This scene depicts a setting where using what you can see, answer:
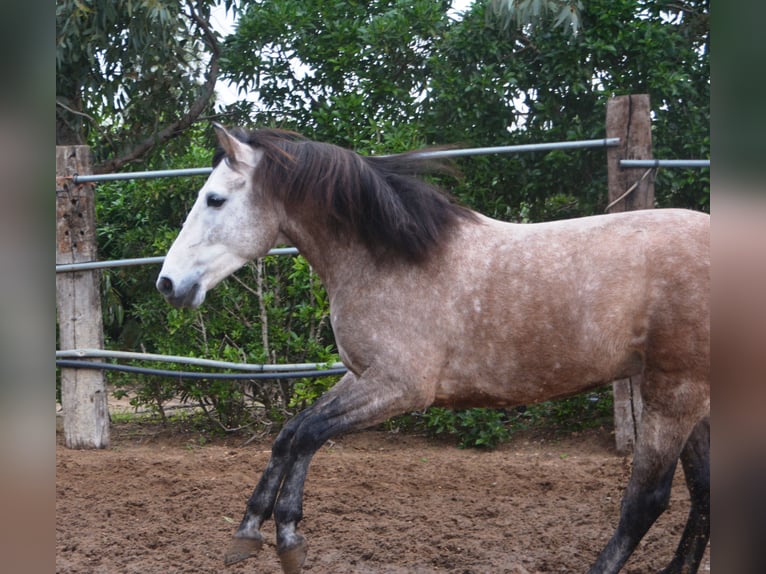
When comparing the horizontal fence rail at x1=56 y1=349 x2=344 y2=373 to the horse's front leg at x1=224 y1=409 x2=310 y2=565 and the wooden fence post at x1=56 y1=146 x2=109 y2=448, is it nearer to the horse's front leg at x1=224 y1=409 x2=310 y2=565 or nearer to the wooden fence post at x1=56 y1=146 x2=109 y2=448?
the wooden fence post at x1=56 y1=146 x2=109 y2=448

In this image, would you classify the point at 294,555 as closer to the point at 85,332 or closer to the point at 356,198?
the point at 356,198

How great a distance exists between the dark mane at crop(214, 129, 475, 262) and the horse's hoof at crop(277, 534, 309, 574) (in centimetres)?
116

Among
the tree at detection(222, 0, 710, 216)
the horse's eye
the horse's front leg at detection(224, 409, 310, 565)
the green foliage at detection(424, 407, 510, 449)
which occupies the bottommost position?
the green foliage at detection(424, 407, 510, 449)

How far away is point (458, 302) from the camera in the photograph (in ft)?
10.00

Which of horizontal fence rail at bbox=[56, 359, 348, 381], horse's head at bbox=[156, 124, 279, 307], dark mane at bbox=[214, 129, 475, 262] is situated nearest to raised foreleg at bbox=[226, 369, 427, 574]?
dark mane at bbox=[214, 129, 475, 262]

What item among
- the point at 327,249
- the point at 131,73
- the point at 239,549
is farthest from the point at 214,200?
the point at 131,73

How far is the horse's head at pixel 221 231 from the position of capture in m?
3.00

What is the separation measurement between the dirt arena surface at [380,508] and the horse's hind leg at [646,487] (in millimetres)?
394

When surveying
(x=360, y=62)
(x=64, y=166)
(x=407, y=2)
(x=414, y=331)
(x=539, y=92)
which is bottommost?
(x=414, y=331)

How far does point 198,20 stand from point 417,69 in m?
2.42

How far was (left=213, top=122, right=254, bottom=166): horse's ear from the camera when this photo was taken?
Answer: 308 cm
